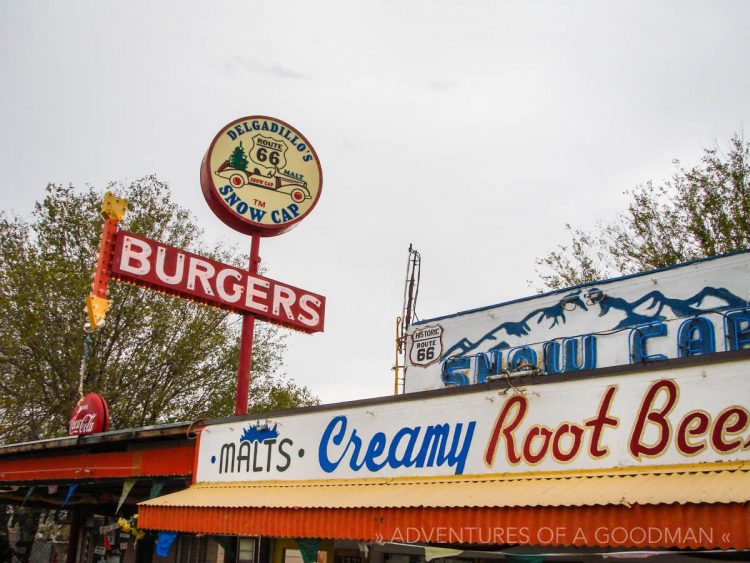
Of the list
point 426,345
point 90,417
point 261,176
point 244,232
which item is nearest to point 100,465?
point 90,417

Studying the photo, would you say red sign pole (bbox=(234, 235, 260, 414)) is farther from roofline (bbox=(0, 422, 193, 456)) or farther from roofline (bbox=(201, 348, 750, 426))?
roofline (bbox=(201, 348, 750, 426))

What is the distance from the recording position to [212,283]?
13367 millimetres

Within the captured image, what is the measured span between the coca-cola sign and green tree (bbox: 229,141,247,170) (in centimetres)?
514

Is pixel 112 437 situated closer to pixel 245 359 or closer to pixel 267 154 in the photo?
pixel 245 359

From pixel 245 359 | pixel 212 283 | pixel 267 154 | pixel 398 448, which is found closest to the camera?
pixel 398 448

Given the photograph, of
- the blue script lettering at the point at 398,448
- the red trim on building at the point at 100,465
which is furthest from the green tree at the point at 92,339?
the blue script lettering at the point at 398,448

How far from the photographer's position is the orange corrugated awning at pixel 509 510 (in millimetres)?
5664

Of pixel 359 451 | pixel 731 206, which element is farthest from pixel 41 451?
pixel 731 206

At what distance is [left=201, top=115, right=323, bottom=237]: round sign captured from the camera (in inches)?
561

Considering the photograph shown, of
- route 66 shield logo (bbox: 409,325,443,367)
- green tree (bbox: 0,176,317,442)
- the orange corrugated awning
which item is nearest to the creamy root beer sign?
the orange corrugated awning

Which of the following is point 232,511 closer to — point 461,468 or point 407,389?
point 461,468

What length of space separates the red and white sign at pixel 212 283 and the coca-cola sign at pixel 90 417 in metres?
3.20

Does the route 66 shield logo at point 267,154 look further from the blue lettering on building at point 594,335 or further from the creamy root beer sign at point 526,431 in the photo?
the creamy root beer sign at point 526,431

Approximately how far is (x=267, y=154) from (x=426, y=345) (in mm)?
4966
